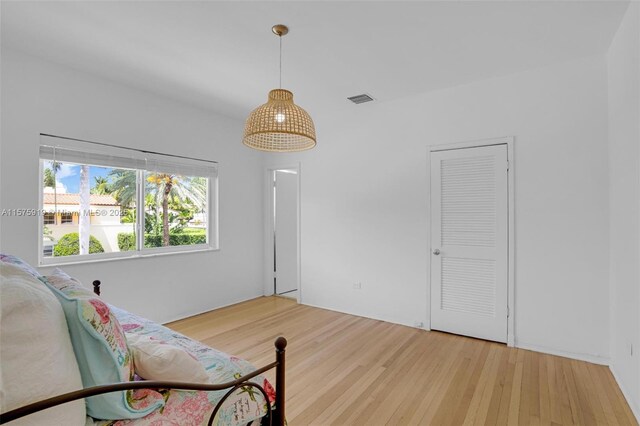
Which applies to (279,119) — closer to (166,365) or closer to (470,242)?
(166,365)

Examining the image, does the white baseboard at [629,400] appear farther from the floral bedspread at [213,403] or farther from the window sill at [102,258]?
the window sill at [102,258]

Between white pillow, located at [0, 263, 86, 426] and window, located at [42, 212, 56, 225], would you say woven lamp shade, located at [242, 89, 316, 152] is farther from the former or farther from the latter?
window, located at [42, 212, 56, 225]

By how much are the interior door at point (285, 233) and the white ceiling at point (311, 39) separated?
81.5 inches

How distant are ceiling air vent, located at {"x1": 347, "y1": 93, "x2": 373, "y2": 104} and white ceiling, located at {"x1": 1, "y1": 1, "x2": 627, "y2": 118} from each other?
0.81 feet

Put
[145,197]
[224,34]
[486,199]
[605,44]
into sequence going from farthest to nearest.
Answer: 1. [145,197]
2. [486,199]
3. [605,44]
4. [224,34]

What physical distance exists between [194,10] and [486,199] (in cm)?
313

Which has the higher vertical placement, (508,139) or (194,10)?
(194,10)

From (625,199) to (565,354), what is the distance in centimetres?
154

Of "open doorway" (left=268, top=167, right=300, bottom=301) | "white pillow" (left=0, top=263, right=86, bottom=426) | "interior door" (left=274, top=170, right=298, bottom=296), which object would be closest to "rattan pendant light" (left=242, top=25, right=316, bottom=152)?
"white pillow" (left=0, top=263, right=86, bottom=426)

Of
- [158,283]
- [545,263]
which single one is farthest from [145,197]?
[545,263]

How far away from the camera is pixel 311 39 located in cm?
260

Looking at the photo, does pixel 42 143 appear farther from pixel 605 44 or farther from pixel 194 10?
pixel 605 44

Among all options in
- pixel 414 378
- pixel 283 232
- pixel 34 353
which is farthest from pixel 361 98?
pixel 34 353

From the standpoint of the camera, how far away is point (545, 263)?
122 inches
